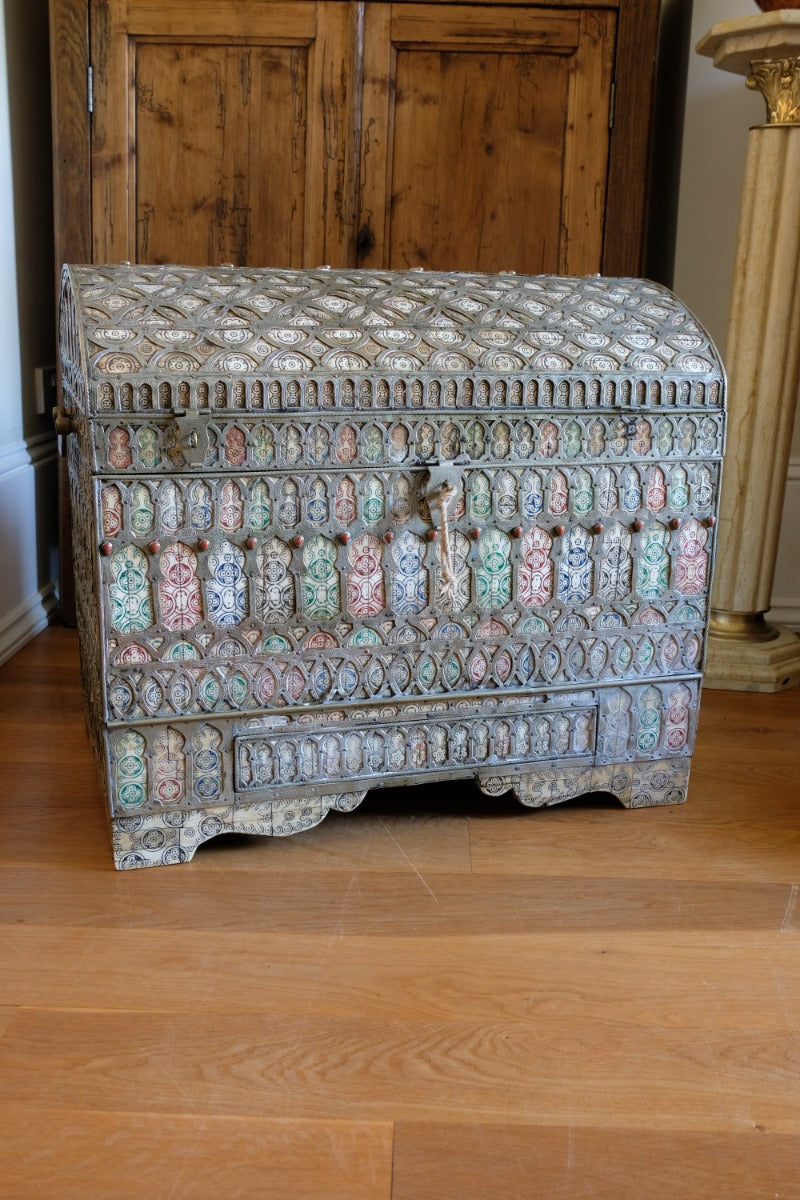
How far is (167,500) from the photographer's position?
4.71ft

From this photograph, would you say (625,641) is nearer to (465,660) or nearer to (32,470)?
(465,660)

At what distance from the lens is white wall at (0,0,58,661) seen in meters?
2.36

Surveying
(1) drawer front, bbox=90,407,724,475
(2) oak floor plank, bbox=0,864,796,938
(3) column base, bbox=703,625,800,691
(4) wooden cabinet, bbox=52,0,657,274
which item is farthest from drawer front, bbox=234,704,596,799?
(4) wooden cabinet, bbox=52,0,657,274

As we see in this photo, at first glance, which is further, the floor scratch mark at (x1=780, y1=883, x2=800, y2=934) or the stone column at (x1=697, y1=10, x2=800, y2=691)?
the stone column at (x1=697, y1=10, x2=800, y2=691)

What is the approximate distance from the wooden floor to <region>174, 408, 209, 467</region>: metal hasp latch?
1.78 ft

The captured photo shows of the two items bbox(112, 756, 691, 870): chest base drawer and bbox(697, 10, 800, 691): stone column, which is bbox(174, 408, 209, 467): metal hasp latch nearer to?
bbox(112, 756, 691, 870): chest base drawer

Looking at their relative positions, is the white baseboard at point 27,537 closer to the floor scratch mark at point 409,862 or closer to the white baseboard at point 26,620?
the white baseboard at point 26,620

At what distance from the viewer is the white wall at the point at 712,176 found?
8.34 ft

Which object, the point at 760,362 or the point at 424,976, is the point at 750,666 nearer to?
the point at 760,362

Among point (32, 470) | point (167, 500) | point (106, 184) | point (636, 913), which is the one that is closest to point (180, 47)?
point (106, 184)

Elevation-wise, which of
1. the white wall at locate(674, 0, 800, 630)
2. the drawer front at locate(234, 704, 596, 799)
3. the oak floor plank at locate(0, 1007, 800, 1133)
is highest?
the white wall at locate(674, 0, 800, 630)

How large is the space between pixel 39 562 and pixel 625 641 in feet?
4.81

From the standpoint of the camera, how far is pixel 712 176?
2592 mm

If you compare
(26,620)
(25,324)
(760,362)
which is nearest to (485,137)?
(760,362)
